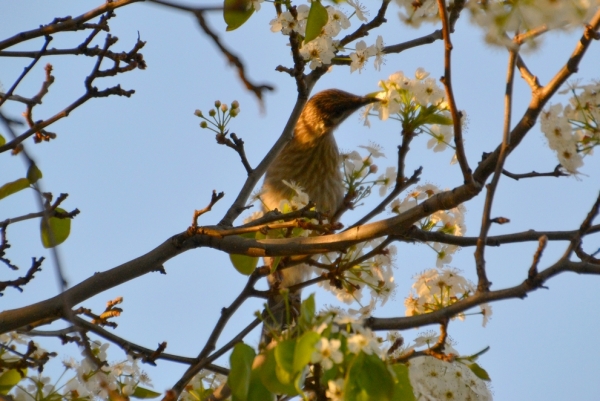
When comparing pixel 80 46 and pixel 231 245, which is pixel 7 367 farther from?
pixel 80 46

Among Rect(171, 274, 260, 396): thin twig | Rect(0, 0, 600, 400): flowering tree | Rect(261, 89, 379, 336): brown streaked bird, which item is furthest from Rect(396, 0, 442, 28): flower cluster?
Rect(261, 89, 379, 336): brown streaked bird

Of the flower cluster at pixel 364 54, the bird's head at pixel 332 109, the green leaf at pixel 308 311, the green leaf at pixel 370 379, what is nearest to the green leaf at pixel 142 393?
the green leaf at pixel 308 311

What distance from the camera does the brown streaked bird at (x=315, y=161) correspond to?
525 centimetres

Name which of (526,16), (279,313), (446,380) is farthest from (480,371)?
(279,313)

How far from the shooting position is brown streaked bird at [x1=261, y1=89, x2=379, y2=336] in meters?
5.25

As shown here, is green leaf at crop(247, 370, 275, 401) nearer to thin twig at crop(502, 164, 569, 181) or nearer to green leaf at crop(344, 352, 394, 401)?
green leaf at crop(344, 352, 394, 401)

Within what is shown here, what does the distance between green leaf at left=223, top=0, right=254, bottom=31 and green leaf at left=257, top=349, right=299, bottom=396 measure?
1.45m

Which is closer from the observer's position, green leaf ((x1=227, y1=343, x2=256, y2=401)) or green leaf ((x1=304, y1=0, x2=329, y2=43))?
green leaf ((x1=227, y1=343, x2=256, y2=401))

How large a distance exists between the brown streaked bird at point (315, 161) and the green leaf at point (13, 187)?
7.53 feet

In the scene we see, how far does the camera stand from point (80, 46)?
313 centimetres

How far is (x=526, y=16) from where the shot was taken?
1894 mm

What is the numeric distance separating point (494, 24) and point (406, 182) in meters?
1.34

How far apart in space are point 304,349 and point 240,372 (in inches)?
11.4

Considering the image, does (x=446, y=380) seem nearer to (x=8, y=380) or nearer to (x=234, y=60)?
(x=234, y=60)
